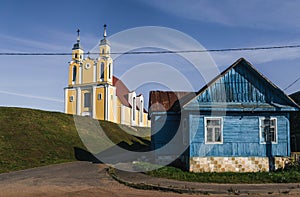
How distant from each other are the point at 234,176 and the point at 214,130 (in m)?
2.72

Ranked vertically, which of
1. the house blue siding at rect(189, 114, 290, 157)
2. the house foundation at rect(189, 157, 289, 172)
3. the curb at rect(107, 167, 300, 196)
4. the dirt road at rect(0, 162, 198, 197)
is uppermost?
the house blue siding at rect(189, 114, 290, 157)

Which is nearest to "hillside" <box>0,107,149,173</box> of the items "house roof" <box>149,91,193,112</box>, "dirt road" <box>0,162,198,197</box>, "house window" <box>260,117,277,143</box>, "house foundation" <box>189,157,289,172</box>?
"dirt road" <box>0,162,198,197</box>

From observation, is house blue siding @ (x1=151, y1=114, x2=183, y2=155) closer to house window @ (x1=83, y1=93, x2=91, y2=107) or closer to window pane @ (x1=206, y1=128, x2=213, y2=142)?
window pane @ (x1=206, y1=128, x2=213, y2=142)

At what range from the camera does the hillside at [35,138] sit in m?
24.0

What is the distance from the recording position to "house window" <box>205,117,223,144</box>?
17.6 m

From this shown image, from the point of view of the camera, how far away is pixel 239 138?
696 inches

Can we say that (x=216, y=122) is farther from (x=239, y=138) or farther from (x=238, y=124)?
(x=239, y=138)

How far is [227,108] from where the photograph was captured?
17609 mm

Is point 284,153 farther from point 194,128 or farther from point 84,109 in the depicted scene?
point 84,109

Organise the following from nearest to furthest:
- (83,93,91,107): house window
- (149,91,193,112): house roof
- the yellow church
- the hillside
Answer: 1. (149,91,193,112): house roof
2. the hillside
3. the yellow church
4. (83,93,91,107): house window

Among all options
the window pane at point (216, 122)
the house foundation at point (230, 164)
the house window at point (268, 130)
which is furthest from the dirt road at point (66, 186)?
the house window at point (268, 130)

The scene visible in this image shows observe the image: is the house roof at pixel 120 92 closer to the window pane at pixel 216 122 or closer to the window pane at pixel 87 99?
the window pane at pixel 87 99

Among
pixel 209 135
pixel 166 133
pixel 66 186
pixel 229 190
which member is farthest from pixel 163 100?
pixel 229 190

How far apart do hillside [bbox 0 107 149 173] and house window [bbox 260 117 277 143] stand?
14.4 metres
